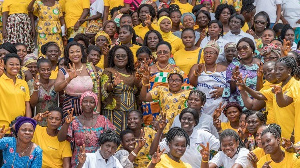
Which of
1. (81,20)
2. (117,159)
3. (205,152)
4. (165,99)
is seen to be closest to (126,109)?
(165,99)

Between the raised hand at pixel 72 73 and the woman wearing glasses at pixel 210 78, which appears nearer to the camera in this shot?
the raised hand at pixel 72 73

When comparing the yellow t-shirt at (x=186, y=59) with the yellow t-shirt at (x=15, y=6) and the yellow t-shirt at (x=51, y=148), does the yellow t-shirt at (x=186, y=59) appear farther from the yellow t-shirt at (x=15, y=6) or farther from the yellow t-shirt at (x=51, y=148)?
the yellow t-shirt at (x=15, y=6)

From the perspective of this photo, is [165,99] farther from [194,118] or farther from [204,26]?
[204,26]

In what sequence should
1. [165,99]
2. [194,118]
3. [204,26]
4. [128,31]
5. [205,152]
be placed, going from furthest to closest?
[204,26], [128,31], [165,99], [194,118], [205,152]

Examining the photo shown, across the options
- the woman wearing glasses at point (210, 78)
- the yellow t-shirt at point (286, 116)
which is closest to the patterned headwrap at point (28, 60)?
the woman wearing glasses at point (210, 78)

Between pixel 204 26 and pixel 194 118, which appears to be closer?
pixel 194 118

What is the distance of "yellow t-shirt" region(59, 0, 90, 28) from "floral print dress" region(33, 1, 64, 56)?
0.36 metres

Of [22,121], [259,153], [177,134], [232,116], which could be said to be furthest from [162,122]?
[22,121]

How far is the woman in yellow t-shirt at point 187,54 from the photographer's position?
41.7 ft

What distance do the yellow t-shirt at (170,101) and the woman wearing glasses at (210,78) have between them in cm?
41

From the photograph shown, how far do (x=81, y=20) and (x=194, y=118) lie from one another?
4.86 meters

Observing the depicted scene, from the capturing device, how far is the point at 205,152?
9.71 meters

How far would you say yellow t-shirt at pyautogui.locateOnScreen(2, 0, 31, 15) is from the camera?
14.6 metres

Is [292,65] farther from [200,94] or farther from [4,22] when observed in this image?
[4,22]
